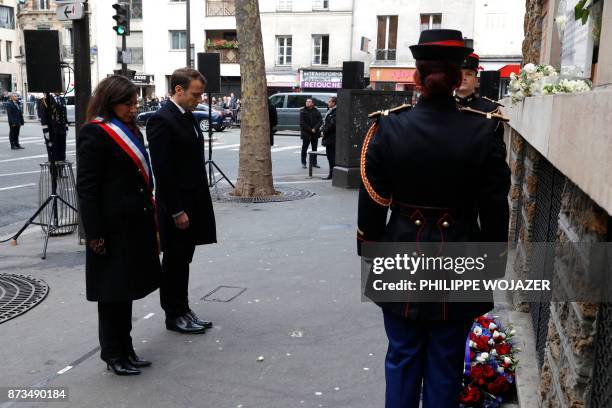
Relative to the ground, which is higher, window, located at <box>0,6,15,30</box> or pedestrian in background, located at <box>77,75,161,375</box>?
window, located at <box>0,6,15,30</box>

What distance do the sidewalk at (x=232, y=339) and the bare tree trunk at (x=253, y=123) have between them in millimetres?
4105

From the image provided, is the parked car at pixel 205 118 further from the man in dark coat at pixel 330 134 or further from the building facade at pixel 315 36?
the man in dark coat at pixel 330 134

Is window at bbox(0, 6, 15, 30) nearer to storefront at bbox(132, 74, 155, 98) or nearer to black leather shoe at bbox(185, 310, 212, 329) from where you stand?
storefront at bbox(132, 74, 155, 98)

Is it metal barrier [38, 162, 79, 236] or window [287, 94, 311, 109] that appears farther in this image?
window [287, 94, 311, 109]

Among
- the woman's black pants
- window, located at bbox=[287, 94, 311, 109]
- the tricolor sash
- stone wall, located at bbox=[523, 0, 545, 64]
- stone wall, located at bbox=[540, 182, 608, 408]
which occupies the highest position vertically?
stone wall, located at bbox=[523, 0, 545, 64]

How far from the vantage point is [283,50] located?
134ft

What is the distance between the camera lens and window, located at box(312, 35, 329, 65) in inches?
1564

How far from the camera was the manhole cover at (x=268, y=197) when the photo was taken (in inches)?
455

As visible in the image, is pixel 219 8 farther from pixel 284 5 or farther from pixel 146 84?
pixel 146 84

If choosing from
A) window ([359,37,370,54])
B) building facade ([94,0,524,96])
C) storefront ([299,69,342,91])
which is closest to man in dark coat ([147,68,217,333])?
window ([359,37,370,54])

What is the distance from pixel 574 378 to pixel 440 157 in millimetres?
1033

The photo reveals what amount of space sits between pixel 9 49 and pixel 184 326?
6344 centimetres

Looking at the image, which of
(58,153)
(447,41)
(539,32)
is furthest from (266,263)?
(58,153)

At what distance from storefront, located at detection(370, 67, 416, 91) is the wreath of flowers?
112 ft
